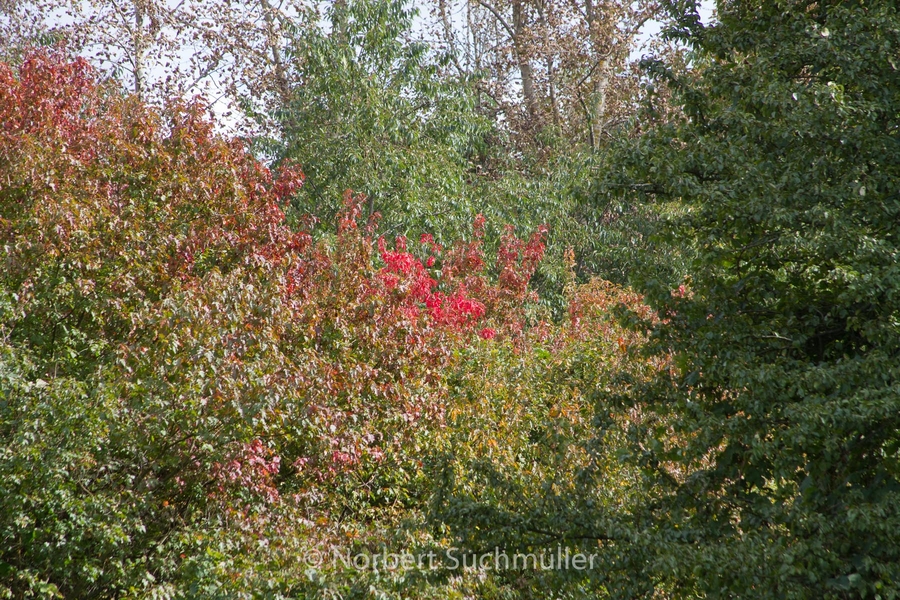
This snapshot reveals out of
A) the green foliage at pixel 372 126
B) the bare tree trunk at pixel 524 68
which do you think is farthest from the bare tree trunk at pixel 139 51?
the bare tree trunk at pixel 524 68

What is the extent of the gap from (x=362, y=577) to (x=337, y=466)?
58.2 inches

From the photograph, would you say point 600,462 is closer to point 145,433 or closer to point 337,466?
point 337,466

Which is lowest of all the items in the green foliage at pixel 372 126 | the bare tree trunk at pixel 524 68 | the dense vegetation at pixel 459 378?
the dense vegetation at pixel 459 378

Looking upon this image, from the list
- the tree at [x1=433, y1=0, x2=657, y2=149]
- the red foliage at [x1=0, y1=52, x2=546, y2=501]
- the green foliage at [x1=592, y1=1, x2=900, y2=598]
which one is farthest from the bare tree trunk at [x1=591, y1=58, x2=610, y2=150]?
the green foliage at [x1=592, y1=1, x2=900, y2=598]

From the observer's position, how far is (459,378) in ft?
30.5

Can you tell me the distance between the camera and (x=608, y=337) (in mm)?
10461

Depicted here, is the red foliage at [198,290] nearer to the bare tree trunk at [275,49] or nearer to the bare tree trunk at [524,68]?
the bare tree trunk at [275,49]

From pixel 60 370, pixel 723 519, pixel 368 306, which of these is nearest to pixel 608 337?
pixel 368 306

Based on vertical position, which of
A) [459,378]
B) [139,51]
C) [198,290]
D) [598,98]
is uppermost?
[139,51]

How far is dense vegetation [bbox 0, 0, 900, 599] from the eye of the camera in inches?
189

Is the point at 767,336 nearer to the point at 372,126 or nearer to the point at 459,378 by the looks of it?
the point at 459,378

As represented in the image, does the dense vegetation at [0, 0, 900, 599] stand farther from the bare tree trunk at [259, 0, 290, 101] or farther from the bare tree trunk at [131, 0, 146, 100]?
the bare tree trunk at [259, 0, 290, 101]

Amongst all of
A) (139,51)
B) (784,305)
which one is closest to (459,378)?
(784,305)

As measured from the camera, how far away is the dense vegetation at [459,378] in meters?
4.80
